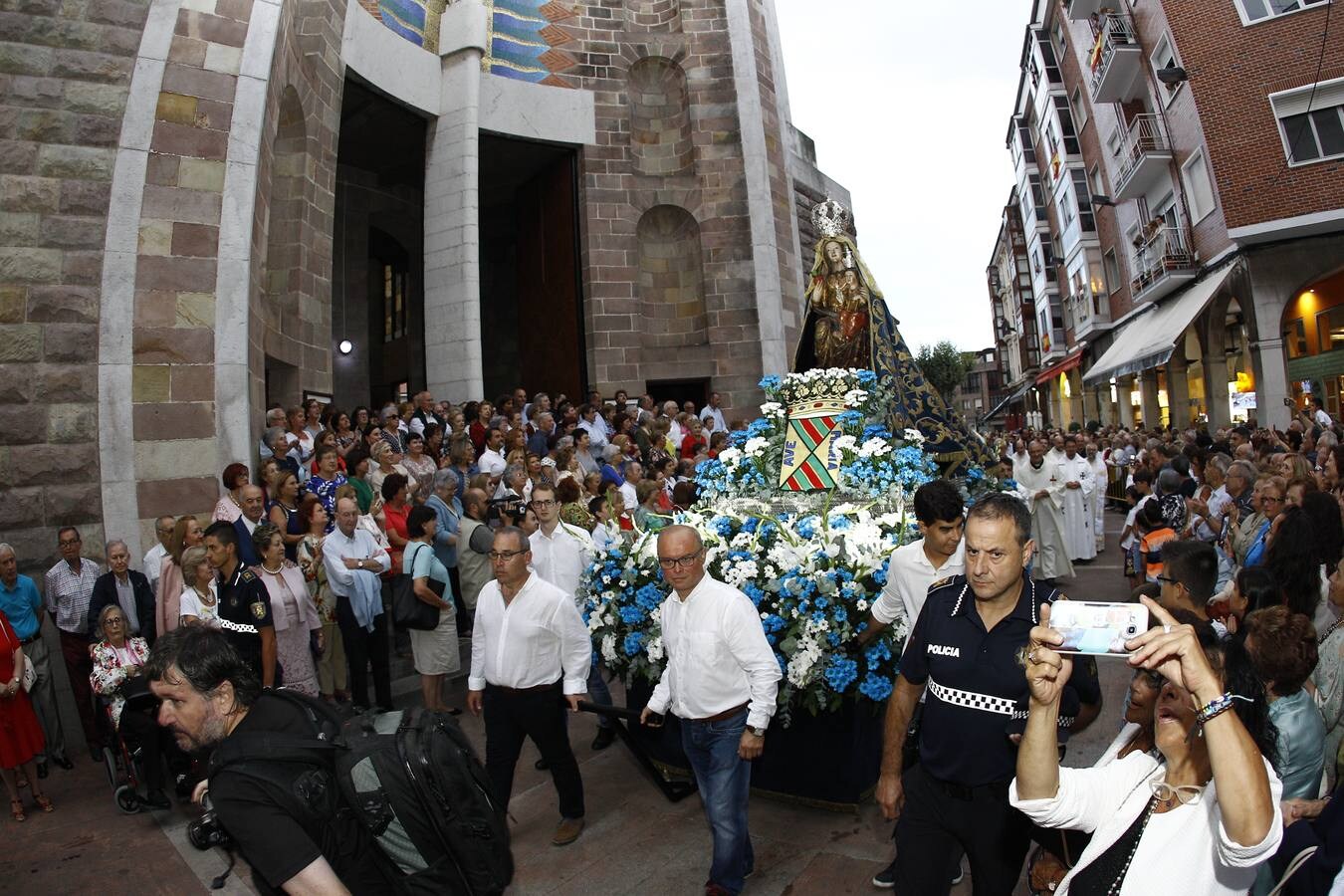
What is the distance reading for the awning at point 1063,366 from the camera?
31.9 metres

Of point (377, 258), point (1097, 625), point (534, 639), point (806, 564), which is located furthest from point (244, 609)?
point (377, 258)

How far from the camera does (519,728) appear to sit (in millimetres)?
4535

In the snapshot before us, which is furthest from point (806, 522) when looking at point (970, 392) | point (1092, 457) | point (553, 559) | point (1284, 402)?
point (970, 392)

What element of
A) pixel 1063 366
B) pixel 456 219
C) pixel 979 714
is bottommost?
pixel 979 714

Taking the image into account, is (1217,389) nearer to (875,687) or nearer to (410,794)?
(875,687)

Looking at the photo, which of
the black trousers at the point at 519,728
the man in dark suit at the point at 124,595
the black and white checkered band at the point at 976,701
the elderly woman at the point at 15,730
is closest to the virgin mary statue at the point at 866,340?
the black trousers at the point at 519,728

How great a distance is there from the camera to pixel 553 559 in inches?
248

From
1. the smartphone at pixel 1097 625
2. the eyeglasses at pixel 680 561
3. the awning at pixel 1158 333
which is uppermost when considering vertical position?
the awning at pixel 1158 333

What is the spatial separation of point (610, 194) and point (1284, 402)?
47.1ft

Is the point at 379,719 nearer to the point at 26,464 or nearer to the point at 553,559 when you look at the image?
the point at 553,559

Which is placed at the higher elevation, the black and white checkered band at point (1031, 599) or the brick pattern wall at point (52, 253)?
the brick pattern wall at point (52, 253)

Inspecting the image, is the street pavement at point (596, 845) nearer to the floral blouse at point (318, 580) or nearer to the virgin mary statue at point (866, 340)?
the floral blouse at point (318, 580)

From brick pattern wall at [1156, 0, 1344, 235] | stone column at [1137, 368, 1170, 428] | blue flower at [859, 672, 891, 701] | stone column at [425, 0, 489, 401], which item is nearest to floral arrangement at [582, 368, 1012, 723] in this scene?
blue flower at [859, 672, 891, 701]

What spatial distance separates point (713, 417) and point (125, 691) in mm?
11889
